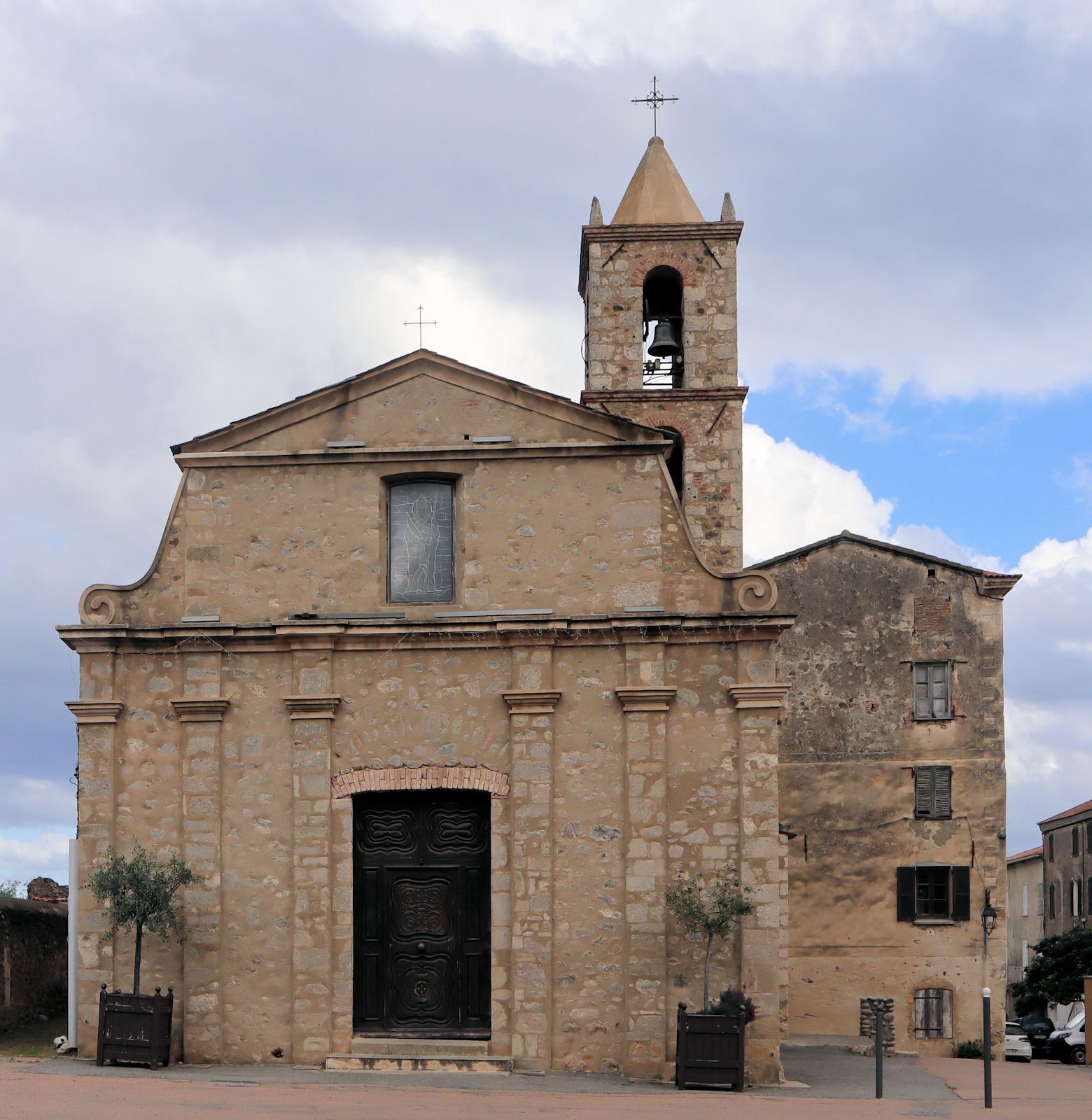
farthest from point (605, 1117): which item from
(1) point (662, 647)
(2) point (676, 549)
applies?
(2) point (676, 549)

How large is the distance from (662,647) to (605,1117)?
581 cm

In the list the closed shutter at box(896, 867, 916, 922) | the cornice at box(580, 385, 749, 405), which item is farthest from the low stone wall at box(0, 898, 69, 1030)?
the closed shutter at box(896, 867, 916, 922)

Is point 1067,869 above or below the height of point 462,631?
below

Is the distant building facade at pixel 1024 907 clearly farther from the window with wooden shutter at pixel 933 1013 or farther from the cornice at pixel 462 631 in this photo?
the cornice at pixel 462 631


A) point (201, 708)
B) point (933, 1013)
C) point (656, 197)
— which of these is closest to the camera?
point (201, 708)

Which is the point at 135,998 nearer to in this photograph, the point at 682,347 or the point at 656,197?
the point at 682,347

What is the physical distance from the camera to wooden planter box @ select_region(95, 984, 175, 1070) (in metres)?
16.8

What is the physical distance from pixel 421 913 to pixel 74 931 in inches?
166

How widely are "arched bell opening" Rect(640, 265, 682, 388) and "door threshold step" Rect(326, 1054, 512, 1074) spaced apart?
1224cm

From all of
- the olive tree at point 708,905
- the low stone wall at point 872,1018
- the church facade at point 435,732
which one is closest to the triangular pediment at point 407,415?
the church facade at point 435,732

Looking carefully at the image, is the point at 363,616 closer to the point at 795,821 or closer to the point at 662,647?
the point at 662,647

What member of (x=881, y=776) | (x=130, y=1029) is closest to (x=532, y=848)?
(x=130, y=1029)

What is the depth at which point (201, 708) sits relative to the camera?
58.7 ft

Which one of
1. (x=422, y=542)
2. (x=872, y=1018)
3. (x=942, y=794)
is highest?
(x=422, y=542)
